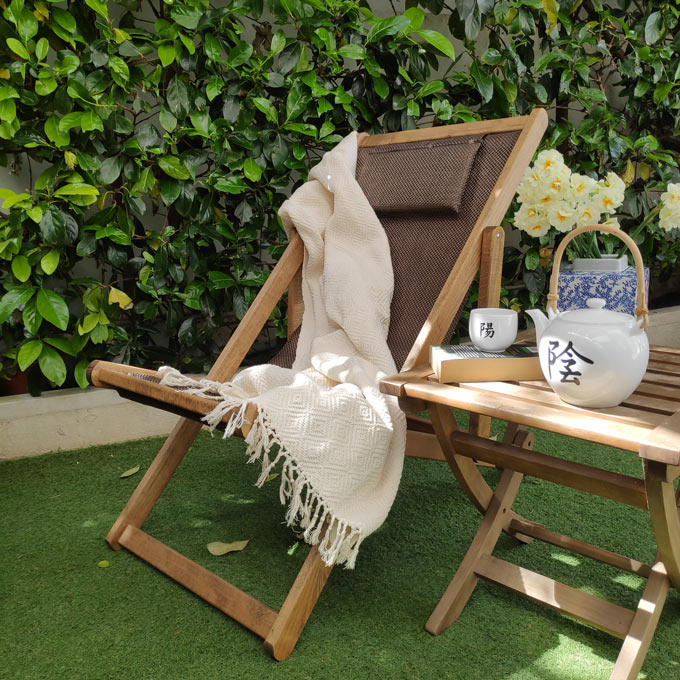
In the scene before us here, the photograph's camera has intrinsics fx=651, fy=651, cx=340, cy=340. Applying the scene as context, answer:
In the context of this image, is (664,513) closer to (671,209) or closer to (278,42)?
(671,209)

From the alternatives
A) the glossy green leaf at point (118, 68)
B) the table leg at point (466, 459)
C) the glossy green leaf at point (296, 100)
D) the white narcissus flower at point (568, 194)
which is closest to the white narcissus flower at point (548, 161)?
the white narcissus flower at point (568, 194)

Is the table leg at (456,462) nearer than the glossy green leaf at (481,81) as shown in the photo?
Yes

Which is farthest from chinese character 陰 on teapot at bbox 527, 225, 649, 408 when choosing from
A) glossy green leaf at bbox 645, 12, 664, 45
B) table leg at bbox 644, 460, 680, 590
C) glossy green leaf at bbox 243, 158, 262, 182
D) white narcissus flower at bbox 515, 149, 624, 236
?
glossy green leaf at bbox 645, 12, 664, 45

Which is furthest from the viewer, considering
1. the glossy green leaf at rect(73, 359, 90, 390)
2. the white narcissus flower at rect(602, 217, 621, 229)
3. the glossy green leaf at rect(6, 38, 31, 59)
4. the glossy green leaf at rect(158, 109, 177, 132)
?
the glossy green leaf at rect(73, 359, 90, 390)

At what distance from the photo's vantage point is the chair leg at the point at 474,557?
1.32m

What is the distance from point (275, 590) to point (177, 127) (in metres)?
1.55

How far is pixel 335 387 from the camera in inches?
55.1

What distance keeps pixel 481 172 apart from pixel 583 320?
81 centimetres

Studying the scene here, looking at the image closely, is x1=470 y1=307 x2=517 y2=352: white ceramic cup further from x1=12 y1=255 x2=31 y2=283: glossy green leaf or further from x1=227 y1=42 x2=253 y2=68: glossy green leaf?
x1=12 y1=255 x2=31 y2=283: glossy green leaf

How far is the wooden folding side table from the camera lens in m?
0.93

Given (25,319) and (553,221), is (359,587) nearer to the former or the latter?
(553,221)

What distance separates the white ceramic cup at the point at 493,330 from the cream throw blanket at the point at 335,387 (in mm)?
242

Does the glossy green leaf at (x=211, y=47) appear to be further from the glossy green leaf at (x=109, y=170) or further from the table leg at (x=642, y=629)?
the table leg at (x=642, y=629)

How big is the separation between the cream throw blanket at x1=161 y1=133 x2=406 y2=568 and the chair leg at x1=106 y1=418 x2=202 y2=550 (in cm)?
21
